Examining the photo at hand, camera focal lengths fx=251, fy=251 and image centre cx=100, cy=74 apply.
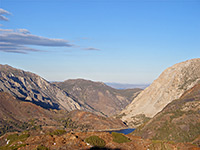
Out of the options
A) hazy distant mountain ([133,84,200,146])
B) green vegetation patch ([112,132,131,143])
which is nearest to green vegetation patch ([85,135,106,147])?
green vegetation patch ([112,132,131,143])

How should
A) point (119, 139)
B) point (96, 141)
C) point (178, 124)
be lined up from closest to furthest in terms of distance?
point (96, 141)
point (119, 139)
point (178, 124)

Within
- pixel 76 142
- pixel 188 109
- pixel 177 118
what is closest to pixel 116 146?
pixel 76 142

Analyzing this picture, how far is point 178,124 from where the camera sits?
11631cm

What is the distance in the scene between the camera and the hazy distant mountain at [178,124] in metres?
107

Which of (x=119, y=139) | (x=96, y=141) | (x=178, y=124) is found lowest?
(x=178, y=124)

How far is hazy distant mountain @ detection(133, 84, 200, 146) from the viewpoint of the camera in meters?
107

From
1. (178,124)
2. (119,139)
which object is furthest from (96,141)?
(178,124)

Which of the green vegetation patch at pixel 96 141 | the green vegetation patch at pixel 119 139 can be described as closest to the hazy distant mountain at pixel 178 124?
the green vegetation patch at pixel 119 139

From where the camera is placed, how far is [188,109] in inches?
5143

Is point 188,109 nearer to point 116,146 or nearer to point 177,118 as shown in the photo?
point 177,118

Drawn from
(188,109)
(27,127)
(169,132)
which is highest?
(188,109)

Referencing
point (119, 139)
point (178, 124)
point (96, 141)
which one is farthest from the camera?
point (178, 124)

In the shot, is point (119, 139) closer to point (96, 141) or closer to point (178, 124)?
point (96, 141)

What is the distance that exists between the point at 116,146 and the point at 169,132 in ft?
226
